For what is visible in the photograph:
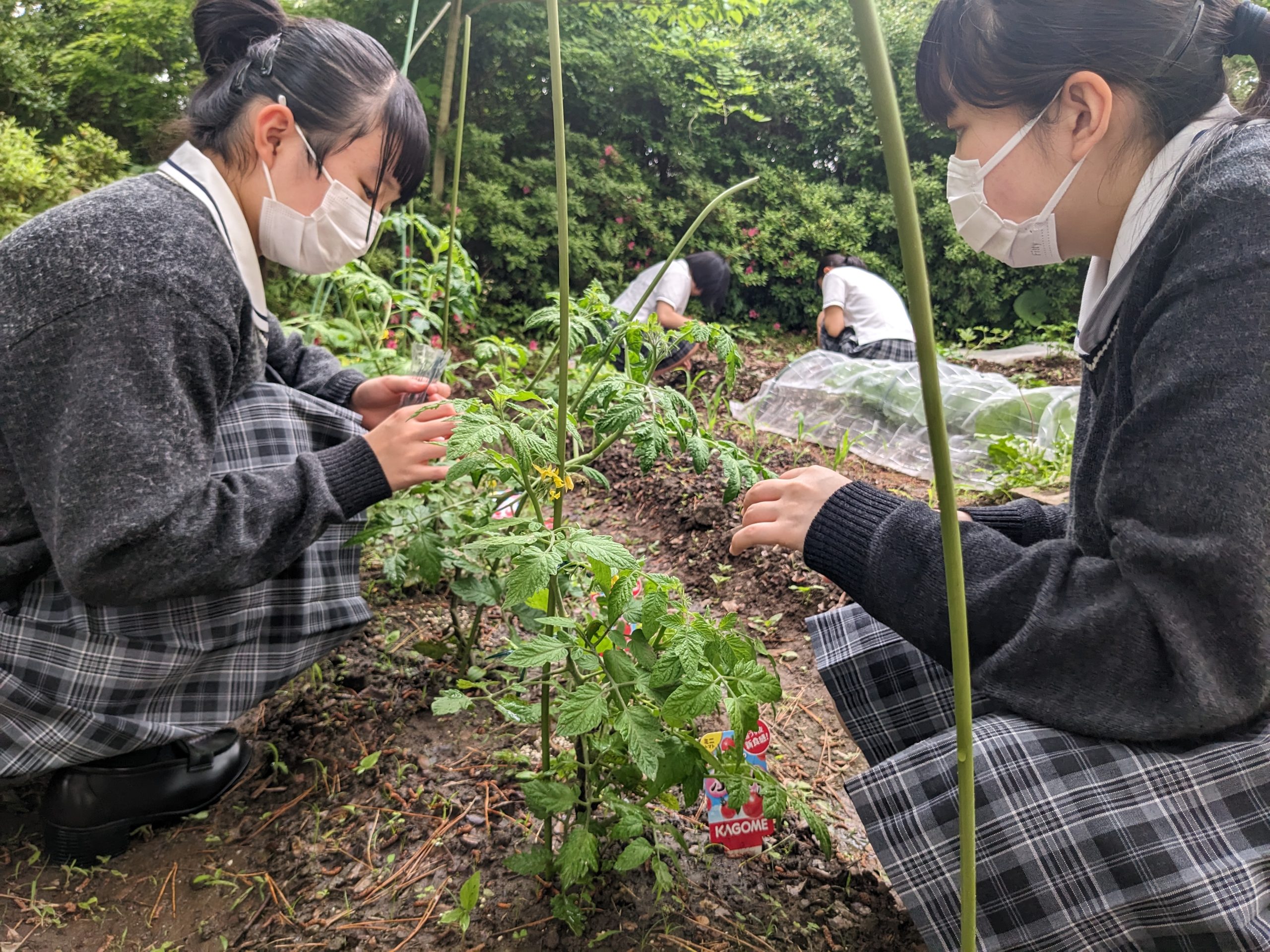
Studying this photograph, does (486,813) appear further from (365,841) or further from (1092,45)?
(1092,45)

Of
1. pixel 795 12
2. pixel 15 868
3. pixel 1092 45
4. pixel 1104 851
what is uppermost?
pixel 795 12

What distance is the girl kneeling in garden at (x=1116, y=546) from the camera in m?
0.82

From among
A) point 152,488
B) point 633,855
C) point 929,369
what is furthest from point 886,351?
point 929,369

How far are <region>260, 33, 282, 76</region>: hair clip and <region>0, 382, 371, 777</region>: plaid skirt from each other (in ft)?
1.79

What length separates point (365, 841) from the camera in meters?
1.31

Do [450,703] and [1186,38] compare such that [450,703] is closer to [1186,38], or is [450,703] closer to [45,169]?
[1186,38]

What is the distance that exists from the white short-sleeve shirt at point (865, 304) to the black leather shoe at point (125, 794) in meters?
4.09

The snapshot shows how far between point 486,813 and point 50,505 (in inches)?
32.5

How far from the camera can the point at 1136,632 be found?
859 mm

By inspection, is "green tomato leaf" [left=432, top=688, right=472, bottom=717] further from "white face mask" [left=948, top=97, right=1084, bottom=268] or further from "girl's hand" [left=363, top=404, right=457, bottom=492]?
"white face mask" [left=948, top=97, right=1084, bottom=268]

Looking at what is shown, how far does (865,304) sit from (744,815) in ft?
13.5

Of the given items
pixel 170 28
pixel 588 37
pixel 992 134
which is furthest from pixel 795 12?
pixel 992 134

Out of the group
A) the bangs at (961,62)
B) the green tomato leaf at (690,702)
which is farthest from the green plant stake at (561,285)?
the bangs at (961,62)

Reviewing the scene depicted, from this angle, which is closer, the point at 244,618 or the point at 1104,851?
the point at 1104,851
